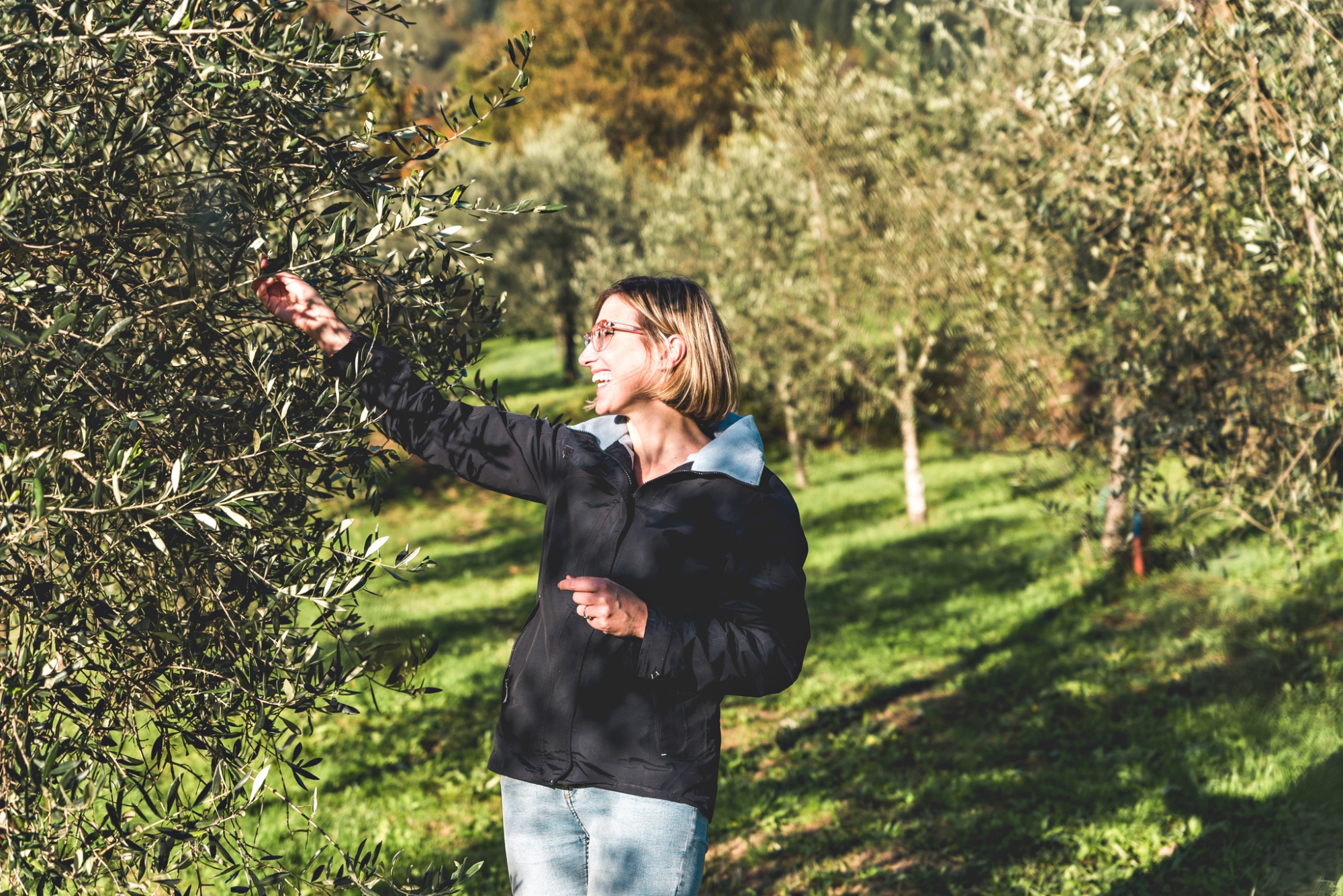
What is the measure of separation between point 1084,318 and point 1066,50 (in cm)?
205

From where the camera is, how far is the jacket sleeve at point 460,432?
9.76ft

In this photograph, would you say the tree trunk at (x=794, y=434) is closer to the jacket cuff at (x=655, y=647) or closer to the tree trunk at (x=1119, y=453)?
the tree trunk at (x=1119, y=453)

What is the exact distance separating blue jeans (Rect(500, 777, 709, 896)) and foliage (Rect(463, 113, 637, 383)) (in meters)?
27.2

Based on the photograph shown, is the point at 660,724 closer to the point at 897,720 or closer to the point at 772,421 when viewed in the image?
the point at 897,720

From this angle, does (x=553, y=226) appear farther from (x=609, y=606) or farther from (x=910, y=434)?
(x=609, y=606)

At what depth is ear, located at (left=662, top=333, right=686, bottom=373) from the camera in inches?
118

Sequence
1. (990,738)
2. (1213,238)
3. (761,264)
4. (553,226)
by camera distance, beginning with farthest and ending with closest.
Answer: (553,226) → (761,264) → (990,738) → (1213,238)

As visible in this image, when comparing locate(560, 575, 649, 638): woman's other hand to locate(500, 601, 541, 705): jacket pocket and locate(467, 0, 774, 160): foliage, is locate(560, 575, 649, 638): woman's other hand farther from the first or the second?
locate(467, 0, 774, 160): foliage

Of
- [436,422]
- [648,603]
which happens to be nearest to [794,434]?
[436,422]

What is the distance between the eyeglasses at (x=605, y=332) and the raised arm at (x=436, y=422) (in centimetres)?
31

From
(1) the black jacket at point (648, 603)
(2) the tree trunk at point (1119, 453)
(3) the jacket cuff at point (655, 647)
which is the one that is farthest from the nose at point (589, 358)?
(2) the tree trunk at point (1119, 453)

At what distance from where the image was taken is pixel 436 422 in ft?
10.0

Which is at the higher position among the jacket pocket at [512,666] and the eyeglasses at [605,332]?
the eyeglasses at [605,332]

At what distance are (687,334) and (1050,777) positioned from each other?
6.60 meters
